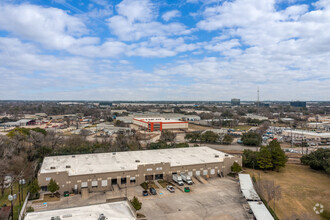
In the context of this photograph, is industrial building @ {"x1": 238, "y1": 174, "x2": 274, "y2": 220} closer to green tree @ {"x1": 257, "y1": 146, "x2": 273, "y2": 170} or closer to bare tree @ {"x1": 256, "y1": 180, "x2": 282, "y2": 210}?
bare tree @ {"x1": 256, "y1": 180, "x2": 282, "y2": 210}

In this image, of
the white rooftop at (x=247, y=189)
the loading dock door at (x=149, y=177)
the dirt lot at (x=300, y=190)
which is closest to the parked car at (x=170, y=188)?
the loading dock door at (x=149, y=177)

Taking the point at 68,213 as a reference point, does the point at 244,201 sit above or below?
below

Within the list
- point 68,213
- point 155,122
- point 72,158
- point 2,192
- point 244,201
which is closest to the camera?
point 68,213

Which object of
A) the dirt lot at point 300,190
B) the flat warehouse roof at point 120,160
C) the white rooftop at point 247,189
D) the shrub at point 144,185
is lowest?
the dirt lot at point 300,190

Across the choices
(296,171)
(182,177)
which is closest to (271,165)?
(296,171)

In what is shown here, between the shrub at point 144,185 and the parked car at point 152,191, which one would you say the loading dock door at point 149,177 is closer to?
the shrub at point 144,185

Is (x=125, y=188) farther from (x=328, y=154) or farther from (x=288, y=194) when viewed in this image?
(x=328, y=154)

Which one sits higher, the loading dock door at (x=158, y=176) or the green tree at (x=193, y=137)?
the green tree at (x=193, y=137)
